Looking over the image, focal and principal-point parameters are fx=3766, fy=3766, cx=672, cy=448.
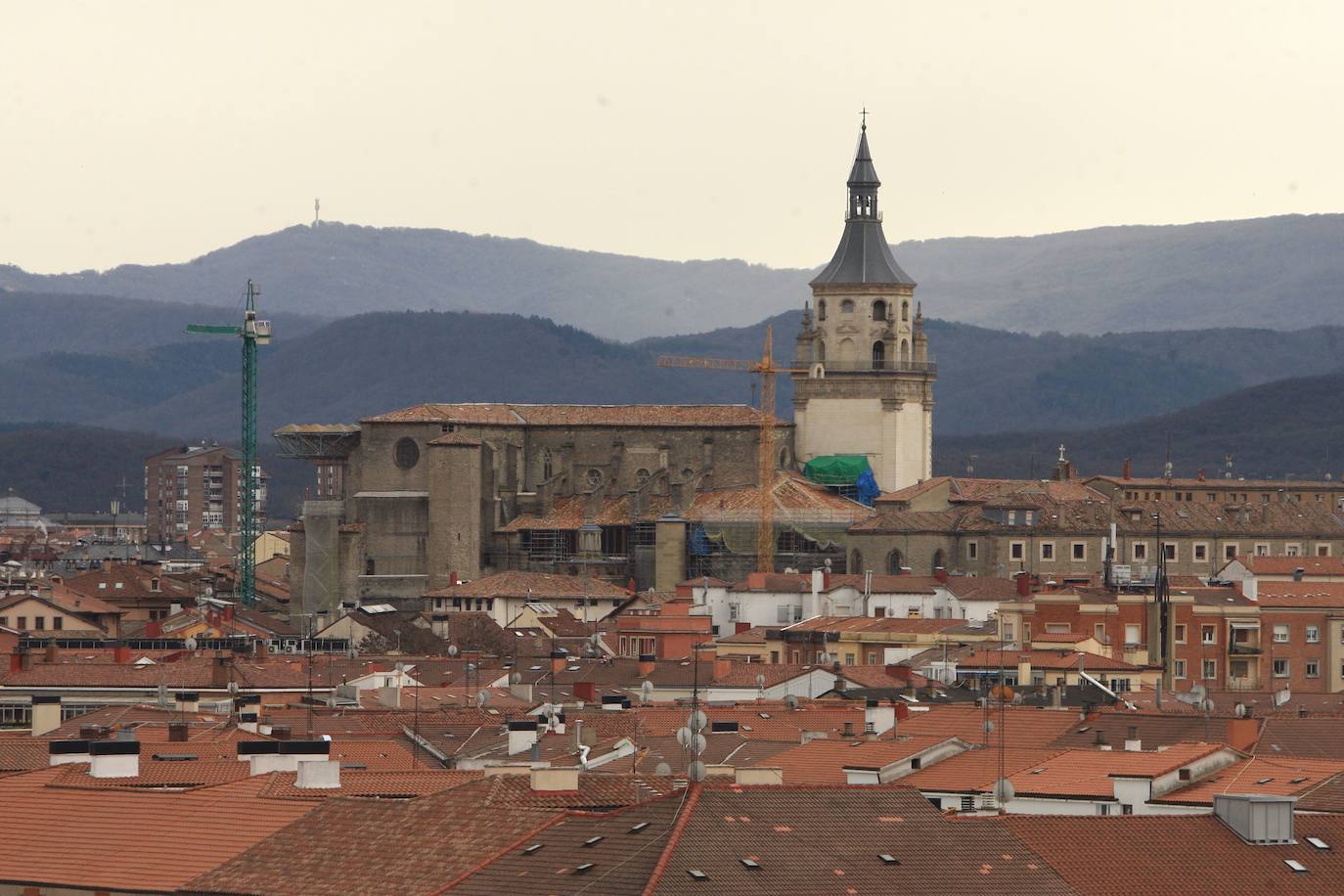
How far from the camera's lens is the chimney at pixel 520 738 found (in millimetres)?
54125

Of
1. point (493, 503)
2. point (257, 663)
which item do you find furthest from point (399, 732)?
point (493, 503)

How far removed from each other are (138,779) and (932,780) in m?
11.4

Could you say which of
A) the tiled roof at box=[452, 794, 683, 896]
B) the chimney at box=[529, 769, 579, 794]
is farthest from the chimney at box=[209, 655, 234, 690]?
the tiled roof at box=[452, 794, 683, 896]

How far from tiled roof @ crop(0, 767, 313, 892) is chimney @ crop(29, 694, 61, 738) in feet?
65.6

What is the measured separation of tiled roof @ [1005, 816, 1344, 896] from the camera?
3700 centimetres

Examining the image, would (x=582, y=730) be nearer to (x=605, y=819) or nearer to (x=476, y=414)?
(x=605, y=819)

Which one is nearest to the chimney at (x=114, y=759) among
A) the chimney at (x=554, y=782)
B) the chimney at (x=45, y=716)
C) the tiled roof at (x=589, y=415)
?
the chimney at (x=554, y=782)

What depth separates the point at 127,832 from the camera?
38.4m

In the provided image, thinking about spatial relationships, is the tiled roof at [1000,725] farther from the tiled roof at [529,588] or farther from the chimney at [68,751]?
the tiled roof at [529,588]

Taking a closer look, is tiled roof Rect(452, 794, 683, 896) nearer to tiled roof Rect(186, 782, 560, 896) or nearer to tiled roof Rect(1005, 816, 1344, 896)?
tiled roof Rect(186, 782, 560, 896)

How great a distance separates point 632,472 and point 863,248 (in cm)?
1533

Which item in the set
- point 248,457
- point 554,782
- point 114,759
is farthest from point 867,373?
point 554,782

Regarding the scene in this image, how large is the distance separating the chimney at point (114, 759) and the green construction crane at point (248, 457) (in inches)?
4208

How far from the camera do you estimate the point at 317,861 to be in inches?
1446
